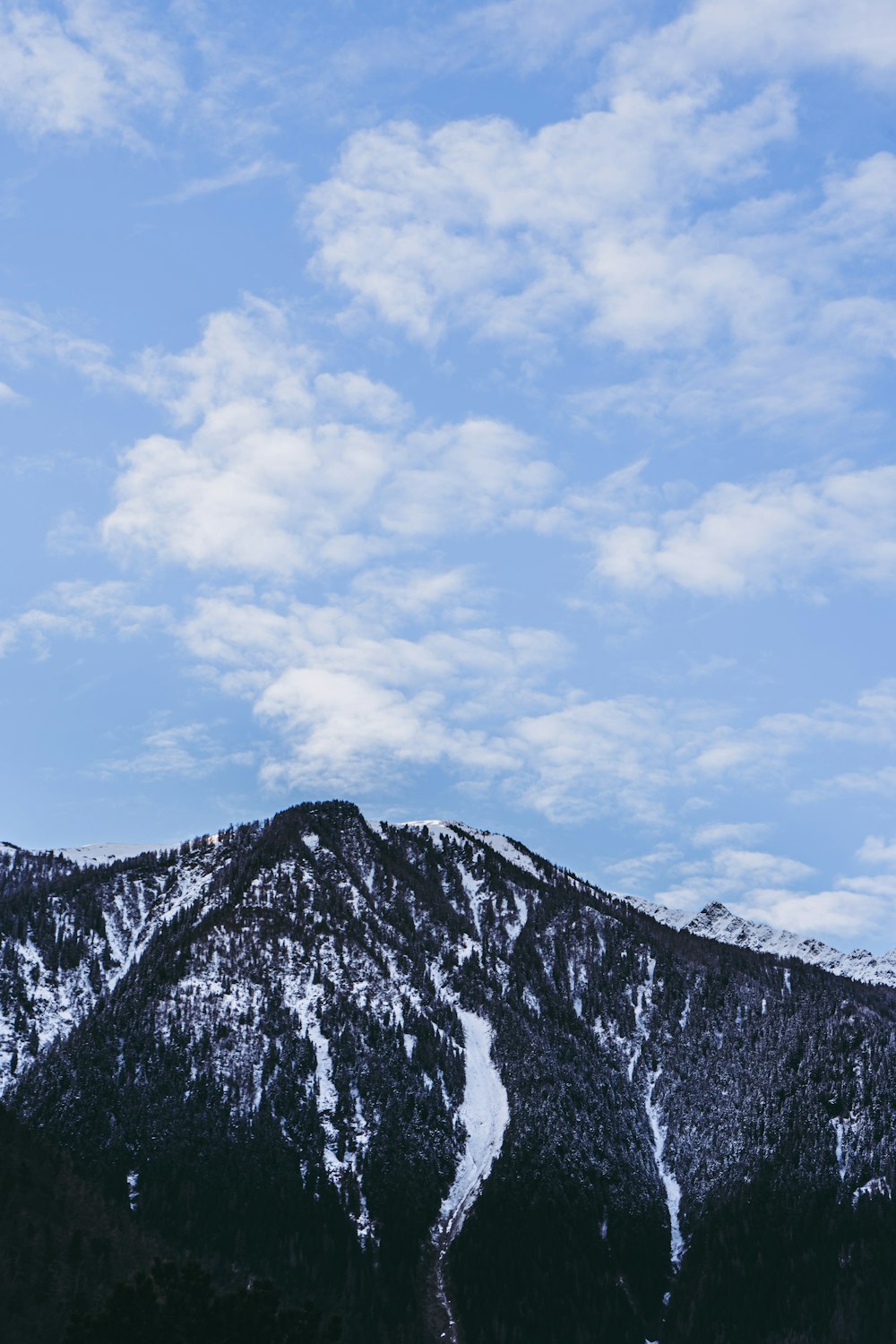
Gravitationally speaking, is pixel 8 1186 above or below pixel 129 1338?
above

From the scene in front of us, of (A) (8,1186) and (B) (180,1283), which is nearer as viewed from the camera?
(B) (180,1283)

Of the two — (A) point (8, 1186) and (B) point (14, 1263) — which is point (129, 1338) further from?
(A) point (8, 1186)

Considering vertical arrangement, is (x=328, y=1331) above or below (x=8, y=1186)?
below

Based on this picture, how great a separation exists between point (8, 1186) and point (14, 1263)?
75.2ft

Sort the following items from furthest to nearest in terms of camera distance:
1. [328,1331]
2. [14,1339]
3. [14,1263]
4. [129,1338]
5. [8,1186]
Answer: [8,1186], [14,1263], [14,1339], [328,1331], [129,1338]

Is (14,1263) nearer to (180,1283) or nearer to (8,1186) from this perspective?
(8,1186)

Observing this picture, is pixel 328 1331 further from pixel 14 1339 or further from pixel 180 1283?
pixel 14 1339

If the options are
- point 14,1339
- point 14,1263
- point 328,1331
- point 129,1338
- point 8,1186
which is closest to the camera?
point 129,1338

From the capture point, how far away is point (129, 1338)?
12644cm

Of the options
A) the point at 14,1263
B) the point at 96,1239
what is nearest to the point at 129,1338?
the point at 14,1263

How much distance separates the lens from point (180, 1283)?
134m

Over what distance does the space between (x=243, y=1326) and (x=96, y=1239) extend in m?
78.7

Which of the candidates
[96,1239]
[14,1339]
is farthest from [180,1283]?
[96,1239]

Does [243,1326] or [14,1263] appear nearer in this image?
[243,1326]
